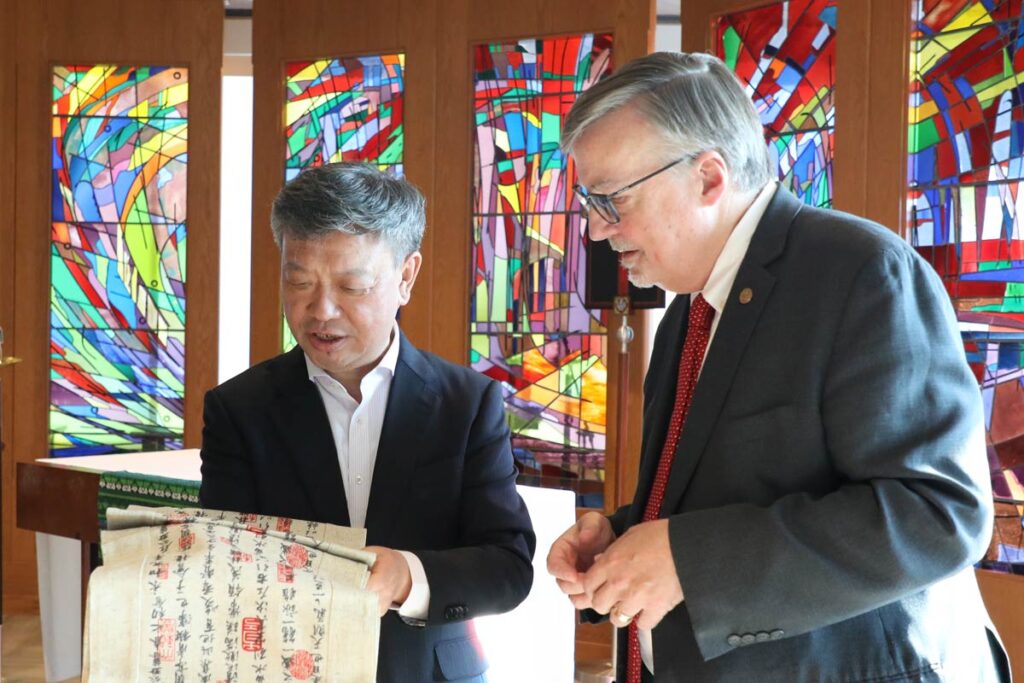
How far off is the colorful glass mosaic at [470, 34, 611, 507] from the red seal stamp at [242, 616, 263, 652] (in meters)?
3.99

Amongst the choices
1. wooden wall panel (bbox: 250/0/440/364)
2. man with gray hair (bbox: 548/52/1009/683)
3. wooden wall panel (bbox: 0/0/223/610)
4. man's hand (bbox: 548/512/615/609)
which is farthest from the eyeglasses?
wooden wall panel (bbox: 0/0/223/610)

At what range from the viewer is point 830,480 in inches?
51.7

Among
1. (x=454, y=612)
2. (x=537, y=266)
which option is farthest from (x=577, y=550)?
(x=537, y=266)

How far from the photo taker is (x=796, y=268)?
136 cm

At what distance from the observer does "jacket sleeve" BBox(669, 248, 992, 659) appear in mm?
1201

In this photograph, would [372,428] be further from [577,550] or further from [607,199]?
[607,199]

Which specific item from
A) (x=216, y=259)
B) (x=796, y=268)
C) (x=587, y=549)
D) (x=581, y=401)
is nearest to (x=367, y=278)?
(x=587, y=549)

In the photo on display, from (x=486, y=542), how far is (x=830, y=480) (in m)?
0.58

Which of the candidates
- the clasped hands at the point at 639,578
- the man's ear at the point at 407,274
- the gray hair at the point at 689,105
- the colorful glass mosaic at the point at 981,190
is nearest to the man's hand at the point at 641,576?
the clasped hands at the point at 639,578

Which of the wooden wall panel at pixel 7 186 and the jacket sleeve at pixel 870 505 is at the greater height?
the wooden wall panel at pixel 7 186

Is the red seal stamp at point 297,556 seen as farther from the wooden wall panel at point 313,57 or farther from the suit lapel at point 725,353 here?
the wooden wall panel at point 313,57

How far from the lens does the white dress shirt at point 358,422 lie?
5.86 ft

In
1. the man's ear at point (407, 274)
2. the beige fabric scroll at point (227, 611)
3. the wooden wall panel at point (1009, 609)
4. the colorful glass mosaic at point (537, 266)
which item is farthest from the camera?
the colorful glass mosaic at point (537, 266)

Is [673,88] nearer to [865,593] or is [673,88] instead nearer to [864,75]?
[865,593]
